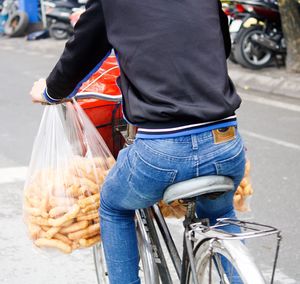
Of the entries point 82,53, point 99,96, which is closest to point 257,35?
point 99,96

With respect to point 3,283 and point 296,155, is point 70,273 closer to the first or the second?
point 3,283

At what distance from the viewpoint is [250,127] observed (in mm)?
7070

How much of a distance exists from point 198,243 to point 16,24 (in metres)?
14.2

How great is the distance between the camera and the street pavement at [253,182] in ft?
12.8

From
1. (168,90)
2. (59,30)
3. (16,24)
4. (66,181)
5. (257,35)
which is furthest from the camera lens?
(16,24)

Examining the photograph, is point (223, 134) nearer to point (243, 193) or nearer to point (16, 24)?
point (243, 193)

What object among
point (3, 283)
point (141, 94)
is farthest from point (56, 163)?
point (3, 283)

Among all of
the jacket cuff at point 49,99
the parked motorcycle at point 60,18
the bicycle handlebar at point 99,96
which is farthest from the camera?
the parked motorcycle at point 60,18

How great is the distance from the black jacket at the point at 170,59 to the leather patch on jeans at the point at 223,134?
6 centimetres

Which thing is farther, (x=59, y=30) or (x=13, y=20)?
(x=13, y=20)

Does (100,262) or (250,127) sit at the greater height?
(100,262)

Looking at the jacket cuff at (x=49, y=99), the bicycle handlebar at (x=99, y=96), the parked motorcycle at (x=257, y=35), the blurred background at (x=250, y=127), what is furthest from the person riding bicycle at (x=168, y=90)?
the parked motorcycle at (x=257, y=35)

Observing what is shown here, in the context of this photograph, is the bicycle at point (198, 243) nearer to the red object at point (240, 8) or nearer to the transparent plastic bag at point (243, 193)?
the transparent plastic bag at point (243, 193)

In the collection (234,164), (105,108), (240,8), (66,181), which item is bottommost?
(240,8)
